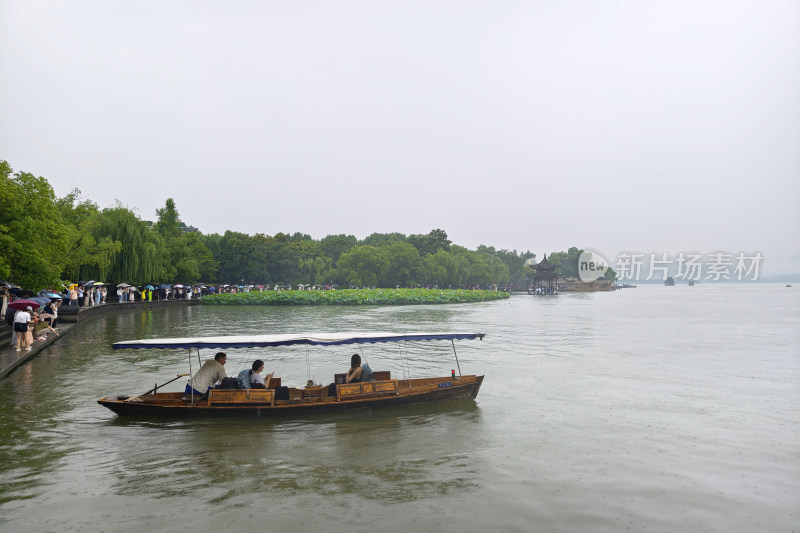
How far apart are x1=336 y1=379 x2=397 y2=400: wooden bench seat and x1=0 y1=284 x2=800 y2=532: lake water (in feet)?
1.50

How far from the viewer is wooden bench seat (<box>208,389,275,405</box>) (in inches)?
474

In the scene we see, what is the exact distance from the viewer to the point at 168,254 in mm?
55281

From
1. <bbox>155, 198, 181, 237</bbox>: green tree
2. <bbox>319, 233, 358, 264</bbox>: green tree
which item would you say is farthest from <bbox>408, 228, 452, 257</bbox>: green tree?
<bbox>155, 198, 181, 237</bbox>: green tree

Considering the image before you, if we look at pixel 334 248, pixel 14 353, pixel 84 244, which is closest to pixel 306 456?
pixel 14 353

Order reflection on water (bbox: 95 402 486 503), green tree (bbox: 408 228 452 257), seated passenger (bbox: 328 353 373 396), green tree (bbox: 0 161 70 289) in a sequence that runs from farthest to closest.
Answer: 1. green tree (bbox: 408 228 452 257)
2. green tree (bbox: 0 161 70 289)
3. seated passenger (bbox: 328 353 373 396)
4. reflection on water (bbox: 95 402 486 503)

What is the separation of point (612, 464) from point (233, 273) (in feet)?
253

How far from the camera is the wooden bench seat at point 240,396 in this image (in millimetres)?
12031

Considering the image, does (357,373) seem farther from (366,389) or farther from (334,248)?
(334,248)

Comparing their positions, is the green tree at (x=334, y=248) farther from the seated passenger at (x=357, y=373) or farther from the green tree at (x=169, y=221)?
the seated passenger at (x=357, y=373)

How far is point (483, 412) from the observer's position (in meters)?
13.4

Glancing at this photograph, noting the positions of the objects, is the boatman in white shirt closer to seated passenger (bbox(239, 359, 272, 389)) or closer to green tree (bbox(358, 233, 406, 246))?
seated passenger (bbox(239, 359, 272, 389))

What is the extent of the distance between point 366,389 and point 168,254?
159 feet

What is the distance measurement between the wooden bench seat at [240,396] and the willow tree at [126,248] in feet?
121

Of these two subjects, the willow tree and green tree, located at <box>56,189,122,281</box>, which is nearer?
green tree, located at <box>56,189,122,281</box>
